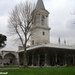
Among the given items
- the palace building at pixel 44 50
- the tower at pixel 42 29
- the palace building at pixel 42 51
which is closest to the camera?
the palace building at pixel 44 50

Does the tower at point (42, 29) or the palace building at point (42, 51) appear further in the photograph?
the tower at point (42, 29)

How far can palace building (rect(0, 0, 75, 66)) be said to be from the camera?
4153 centimetres

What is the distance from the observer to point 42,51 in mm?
41312

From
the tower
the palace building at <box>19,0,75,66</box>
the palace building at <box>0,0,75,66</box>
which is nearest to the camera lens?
the palace building at <box>19,0,75,66</box>

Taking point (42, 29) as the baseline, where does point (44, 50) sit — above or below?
below

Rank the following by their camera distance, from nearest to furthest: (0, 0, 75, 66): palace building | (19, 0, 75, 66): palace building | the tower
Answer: (19, 0, 75, 66): palace building < (0, 0, 75, 66): palace building < the tower

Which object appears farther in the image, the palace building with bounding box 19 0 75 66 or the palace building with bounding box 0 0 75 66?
the palace building with bounding box 0 0 75 66

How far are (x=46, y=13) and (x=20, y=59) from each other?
1599cm

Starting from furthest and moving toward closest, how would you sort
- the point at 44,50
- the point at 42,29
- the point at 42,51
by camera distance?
the point at 42,29 → the point at 42,51 → the point at 44,50

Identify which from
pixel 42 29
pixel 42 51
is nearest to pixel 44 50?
pixel 42 51

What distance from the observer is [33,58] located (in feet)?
156

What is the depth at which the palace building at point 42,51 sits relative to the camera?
1635 inches

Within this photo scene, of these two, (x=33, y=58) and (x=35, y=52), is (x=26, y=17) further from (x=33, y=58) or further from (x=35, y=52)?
(x=33, y=58)

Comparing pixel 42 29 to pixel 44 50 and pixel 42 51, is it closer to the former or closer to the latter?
pixel 42 51
